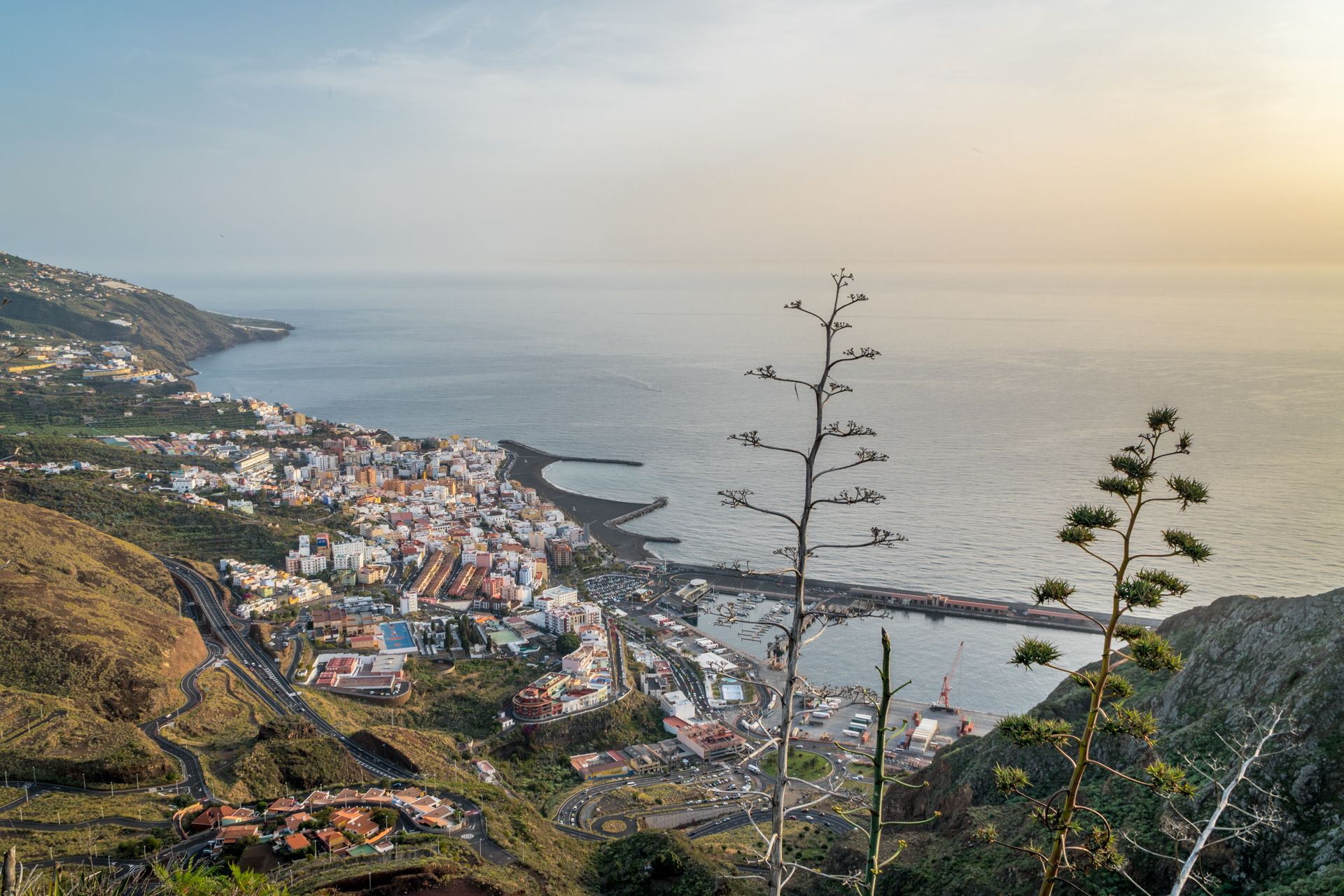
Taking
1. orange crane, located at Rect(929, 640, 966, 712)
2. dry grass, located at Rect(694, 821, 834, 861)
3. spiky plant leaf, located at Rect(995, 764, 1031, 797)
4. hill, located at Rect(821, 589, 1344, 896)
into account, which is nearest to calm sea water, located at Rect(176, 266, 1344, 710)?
orange crane, located at Rect(929, 640, 966, 712)

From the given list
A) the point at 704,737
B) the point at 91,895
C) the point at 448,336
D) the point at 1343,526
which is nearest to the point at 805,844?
the point at 704,737

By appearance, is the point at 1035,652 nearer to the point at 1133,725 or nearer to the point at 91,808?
the point at 1133,725

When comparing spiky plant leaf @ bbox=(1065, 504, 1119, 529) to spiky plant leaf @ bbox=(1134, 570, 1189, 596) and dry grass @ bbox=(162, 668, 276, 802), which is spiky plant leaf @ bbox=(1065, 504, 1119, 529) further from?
dry grass @ bbox=(162, 668, 276, 802)

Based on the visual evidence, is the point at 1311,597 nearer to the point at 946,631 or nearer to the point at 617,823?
the point at 617,823

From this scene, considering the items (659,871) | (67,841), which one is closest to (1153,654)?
(659,871)

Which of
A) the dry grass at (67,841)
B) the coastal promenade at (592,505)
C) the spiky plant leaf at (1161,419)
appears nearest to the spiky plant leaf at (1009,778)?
the spiky plant leaf at (1161,419)
